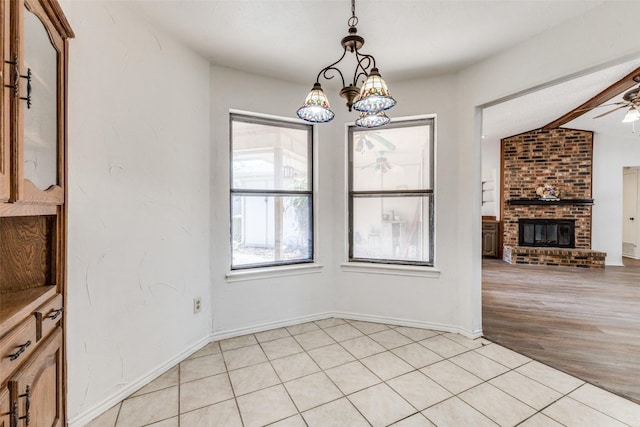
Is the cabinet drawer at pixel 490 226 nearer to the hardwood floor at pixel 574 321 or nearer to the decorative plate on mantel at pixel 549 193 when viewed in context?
the decorative plate on mantel at pixel 549 193

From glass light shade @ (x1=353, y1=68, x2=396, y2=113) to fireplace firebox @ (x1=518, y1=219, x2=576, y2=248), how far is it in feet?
22.0

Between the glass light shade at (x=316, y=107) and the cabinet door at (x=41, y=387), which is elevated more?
the glass light shade at (x=316, y=107)

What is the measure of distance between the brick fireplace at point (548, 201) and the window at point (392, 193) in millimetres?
4778

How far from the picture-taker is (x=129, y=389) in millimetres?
1952

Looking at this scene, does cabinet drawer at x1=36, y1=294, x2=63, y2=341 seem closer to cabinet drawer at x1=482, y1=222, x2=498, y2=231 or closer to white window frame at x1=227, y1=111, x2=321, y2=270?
white window frame at x1=227, y1=111, x2=321, y2=270

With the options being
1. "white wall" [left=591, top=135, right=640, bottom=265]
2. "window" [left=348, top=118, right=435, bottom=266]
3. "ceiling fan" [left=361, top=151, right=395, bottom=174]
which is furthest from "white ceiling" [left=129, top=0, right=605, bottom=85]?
"white wall" [left=591, top=135, right=640, bottom=265]

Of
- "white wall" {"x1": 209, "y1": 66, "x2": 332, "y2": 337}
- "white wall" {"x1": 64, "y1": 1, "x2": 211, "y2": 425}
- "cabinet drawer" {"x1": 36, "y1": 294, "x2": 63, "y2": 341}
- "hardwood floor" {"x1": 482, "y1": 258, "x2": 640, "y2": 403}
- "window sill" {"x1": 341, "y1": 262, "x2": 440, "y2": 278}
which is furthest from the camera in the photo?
"window sill" {"x1": 341, "y1": 262, "x2": 440, "y2": 278}

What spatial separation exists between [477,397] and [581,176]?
677 cm

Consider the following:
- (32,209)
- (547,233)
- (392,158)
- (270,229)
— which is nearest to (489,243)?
(547,233)

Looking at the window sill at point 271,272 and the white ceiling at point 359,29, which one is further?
the window sill at point 271,272

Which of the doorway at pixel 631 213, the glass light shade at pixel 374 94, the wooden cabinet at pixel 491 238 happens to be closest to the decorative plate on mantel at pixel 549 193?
the wooden cabinet at pixel 491 238

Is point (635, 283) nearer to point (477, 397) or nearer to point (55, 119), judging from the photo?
point (477, 397)

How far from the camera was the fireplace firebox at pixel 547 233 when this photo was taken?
6372 mm

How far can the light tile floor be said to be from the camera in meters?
1.74
